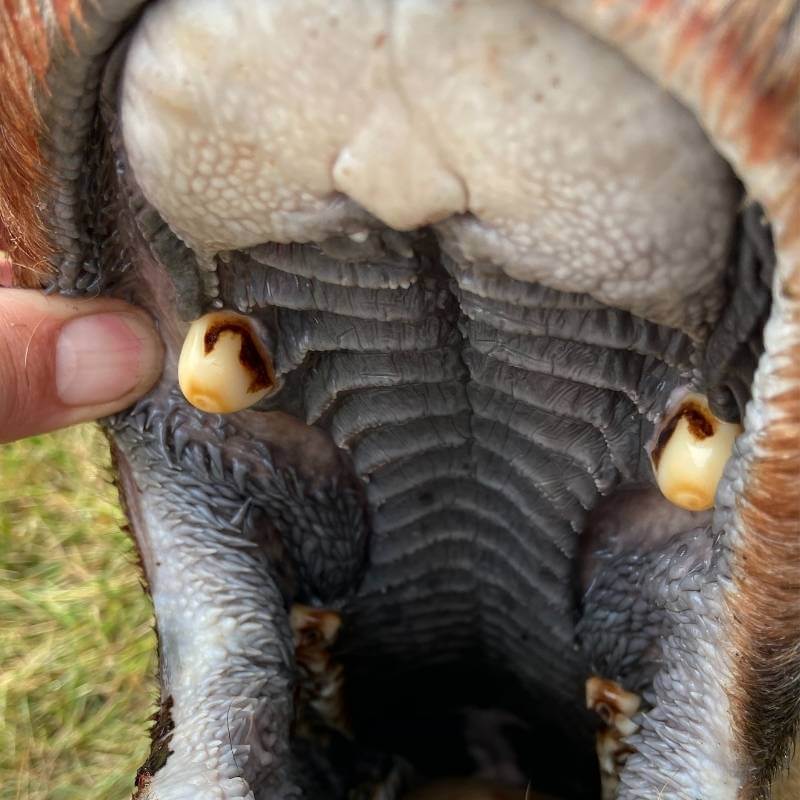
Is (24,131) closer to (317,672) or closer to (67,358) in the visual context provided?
(67,358)

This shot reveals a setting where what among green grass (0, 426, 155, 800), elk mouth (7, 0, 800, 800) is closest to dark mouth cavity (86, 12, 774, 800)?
elk mouth (7, 0, 800, 800)

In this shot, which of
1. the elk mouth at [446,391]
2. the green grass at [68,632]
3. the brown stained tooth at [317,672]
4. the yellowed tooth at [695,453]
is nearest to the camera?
the elk mouth at [446,391]

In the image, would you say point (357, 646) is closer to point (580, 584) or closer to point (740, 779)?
point (580, 584)

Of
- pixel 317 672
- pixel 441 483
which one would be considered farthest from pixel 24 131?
pixel 317 672

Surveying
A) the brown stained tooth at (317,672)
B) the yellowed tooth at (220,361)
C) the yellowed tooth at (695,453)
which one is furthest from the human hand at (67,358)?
the yellowed tooth at (695,453)

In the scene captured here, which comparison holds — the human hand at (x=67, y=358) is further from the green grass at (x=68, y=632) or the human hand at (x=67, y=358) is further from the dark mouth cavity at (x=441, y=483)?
the green grass at (x=68, y=632)

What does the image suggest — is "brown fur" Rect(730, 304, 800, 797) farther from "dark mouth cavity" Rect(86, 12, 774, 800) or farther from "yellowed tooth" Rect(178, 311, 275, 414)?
"yellowed tooth" Rect(178, 311, 275, 414)
